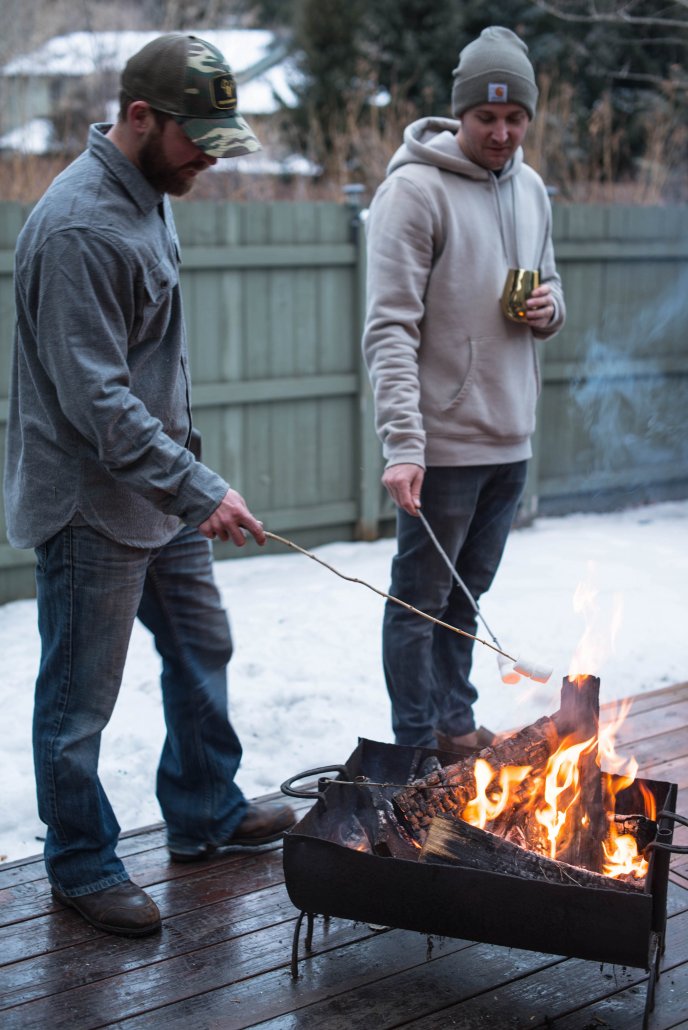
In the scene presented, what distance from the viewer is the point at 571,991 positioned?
2.37 m

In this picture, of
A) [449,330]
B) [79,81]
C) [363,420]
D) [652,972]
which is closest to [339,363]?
[363,420]

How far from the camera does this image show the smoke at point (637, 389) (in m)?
7.30

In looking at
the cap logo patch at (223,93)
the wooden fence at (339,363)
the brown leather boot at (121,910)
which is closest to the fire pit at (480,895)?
A: the brown leather boot at (121,910)

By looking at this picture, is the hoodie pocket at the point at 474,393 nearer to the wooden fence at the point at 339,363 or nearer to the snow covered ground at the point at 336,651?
the snow covered ground at the point at 336,651

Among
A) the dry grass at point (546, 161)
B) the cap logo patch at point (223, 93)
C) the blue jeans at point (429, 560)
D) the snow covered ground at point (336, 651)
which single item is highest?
the dry grass at point (546, 161)

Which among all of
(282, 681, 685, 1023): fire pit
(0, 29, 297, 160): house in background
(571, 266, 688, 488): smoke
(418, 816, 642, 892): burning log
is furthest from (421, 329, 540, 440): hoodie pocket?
(0, 29, 297, 160): house in background

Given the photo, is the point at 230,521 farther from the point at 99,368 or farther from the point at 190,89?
the point at 190,89

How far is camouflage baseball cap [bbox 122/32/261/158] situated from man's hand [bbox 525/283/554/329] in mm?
1062

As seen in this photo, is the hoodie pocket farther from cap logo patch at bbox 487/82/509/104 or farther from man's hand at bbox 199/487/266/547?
man's hand at bbox 199/487/266/547

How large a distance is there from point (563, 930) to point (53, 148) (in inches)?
430

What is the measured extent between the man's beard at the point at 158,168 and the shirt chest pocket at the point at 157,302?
6.6 inches

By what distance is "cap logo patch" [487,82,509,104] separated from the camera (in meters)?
3.07

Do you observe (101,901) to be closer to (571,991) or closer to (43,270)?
(571,991)

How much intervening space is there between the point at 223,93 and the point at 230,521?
91 centimetres
